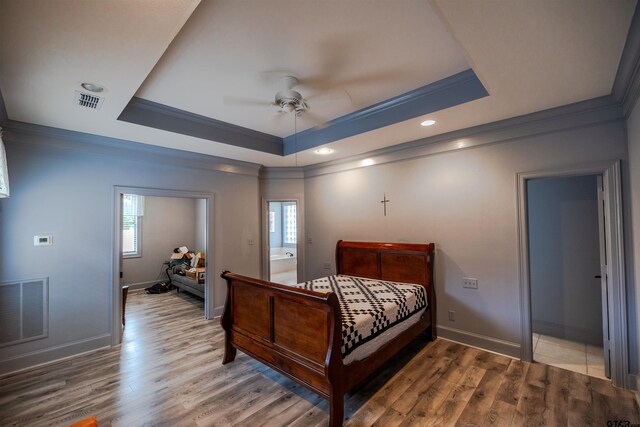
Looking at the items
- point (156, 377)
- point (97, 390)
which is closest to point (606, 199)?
point (156, 377)

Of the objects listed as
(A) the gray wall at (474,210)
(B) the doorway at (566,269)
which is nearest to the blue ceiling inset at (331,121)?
(A) the gray wall at (474,210)

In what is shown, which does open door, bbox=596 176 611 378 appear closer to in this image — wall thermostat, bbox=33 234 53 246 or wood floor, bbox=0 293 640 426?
wood floor, bbox=0 293 640 426

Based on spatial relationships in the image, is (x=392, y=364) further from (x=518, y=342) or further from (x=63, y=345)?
(x=63, y=345)

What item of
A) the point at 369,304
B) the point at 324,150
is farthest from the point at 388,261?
the point at 324,150

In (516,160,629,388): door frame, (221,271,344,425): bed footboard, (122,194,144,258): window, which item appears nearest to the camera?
(221,271,344,425): bed footboard

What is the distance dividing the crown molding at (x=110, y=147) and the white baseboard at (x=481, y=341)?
401 centimetres

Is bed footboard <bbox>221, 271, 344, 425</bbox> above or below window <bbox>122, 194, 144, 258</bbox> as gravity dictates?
below

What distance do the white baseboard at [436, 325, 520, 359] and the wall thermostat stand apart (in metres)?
4.78

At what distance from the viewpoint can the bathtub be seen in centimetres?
786

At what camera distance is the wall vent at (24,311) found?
2.78 metres

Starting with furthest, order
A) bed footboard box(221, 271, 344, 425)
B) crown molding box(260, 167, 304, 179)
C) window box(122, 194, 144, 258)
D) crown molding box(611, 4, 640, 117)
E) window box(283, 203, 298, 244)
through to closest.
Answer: window box(283, 203, 298, 244), window box(122, 194, 144, 258), crown molding box(260, 167, 304, 179), bed footboard box(221, 271, 344, 425), crown molding box(611, 4, 640, 117)

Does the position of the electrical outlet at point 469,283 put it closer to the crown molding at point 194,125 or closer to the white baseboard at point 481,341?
the white baseboard at point 481,341

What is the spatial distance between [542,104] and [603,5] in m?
1.37

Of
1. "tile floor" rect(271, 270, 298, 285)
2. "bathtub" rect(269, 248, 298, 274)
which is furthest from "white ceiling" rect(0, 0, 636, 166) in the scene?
"bathtub" rect(269, 248, 298, 274)
